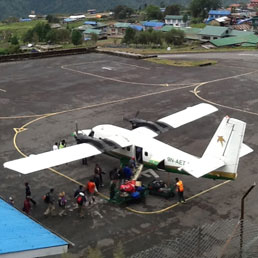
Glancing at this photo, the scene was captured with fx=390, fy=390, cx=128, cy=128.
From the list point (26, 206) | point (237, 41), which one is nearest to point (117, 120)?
point (26, 206)

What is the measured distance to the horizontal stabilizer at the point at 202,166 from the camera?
23219 millimetres

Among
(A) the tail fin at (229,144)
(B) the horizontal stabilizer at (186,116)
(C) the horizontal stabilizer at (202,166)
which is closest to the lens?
(C) the horizontal stabilizer at (202,166)

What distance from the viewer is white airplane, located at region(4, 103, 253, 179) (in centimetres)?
2370

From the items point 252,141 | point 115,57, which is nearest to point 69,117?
point 252,141

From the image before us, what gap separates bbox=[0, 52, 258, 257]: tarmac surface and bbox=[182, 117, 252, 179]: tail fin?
2.76 metres

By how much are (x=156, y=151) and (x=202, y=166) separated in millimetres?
4473

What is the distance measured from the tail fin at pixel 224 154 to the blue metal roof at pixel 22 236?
9746 millimetres

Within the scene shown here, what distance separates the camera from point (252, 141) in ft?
119

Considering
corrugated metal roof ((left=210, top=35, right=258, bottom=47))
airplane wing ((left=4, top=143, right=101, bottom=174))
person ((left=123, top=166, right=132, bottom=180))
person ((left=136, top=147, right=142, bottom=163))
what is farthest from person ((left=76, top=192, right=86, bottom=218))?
corrugated metal roof ((left=210, top=35, right=258, bottom=47))

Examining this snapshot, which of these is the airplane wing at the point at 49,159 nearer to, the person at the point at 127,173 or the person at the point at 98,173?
the person at the point at 98,173

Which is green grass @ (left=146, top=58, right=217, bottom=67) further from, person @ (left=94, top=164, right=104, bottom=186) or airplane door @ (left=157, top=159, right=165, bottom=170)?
person @ (left=94, top=164, right=104, bottom=186)

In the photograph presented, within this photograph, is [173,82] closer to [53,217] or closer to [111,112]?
[111,112]

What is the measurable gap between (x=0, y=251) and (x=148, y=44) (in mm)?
112042

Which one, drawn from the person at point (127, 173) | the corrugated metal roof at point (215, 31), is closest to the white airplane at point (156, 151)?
the person at point (127, 173)
